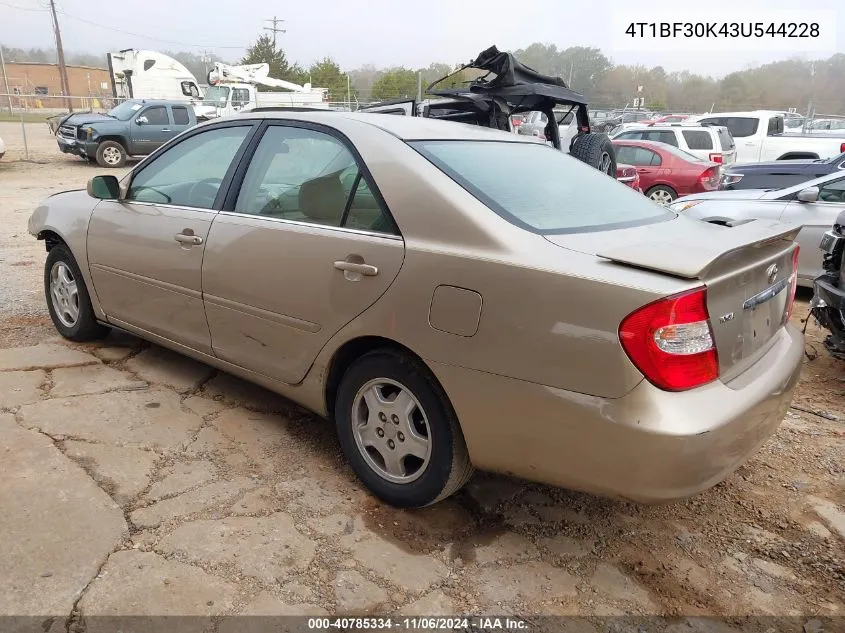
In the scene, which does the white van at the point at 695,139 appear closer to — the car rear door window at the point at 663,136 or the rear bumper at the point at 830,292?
the car rear door window at the point at 663,136

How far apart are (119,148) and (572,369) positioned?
17.9 metres

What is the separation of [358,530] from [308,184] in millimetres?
1486

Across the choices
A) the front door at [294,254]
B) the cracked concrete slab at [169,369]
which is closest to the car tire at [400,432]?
the front door at [294,254]

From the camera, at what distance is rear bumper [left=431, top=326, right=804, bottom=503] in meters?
1.91

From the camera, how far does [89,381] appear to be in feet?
12.3

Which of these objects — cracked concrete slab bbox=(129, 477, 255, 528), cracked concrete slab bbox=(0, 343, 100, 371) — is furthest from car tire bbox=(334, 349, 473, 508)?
cracked concrete slab bbox=(0, 343, 100, 371)

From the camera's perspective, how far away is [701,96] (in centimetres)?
5503

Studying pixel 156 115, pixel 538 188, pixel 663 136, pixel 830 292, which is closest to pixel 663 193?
pixel 663 136

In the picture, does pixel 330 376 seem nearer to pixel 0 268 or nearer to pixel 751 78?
pixel 0 268

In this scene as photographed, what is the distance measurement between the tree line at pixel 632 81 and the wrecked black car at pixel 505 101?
33.2 meters

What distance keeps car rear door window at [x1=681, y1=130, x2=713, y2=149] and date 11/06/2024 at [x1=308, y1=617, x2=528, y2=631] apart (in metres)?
13.1

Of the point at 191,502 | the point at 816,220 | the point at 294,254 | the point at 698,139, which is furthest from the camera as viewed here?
the point at 698,139

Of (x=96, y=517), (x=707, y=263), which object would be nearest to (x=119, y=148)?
(x=96, y=517)

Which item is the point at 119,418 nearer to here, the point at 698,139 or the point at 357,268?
the point at 357,268
